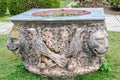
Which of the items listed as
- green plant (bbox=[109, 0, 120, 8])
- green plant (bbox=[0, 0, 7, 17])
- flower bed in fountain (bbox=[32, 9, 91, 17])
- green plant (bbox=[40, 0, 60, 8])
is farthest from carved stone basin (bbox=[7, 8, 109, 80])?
green plant (bbox=[109, 0, 120, 8])

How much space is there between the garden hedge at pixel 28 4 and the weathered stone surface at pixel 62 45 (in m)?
4.73

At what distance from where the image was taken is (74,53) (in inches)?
163

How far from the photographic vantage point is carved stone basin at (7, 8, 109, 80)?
4117 mm

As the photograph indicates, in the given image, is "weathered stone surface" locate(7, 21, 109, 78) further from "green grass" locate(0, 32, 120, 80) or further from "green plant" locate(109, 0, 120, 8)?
"green plant" locate(109, 0, 120, 8)

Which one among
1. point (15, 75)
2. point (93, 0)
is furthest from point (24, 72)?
point (93, 0)

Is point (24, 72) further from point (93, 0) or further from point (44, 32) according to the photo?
point (93, 0)

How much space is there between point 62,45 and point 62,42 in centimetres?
Result: 4

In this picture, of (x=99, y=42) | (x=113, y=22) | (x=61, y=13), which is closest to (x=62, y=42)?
(x=99, y=42)

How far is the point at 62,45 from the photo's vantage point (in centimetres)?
421

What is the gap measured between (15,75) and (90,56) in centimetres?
152

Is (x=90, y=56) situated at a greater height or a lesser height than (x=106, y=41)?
lesser

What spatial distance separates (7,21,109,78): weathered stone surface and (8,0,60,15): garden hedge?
4728mm

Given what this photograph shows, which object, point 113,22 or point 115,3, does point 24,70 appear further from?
point 115,3

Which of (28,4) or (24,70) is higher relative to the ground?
(28,4)
